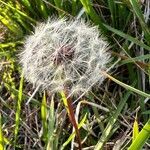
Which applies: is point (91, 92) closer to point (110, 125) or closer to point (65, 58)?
point (110, 125)

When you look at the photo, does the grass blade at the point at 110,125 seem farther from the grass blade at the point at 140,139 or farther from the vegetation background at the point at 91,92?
the grass blade at the point at 140,139

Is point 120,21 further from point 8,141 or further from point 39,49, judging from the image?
point 8,141

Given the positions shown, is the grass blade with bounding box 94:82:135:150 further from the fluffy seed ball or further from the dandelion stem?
the fluffy seed ball

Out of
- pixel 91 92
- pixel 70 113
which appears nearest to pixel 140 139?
pixel 70 113

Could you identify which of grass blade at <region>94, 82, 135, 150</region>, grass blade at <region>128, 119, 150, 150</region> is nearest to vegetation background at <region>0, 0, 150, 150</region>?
grass blade at <region>94, 82, 135, 150</region>


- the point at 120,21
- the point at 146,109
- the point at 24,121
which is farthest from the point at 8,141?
the point at 120,21

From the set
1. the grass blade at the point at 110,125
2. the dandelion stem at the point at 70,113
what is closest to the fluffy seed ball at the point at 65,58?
the dandelion stem at the point at 70,113
